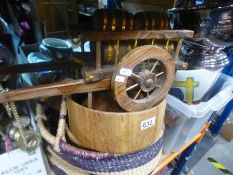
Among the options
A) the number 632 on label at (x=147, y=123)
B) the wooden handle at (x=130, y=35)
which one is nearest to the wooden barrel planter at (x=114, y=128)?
the number 632 on label at (x=147, y=123)

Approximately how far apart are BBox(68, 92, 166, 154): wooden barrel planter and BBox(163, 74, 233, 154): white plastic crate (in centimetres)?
20

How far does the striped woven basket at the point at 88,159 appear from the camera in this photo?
0.48m

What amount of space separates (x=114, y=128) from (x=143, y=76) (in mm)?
133

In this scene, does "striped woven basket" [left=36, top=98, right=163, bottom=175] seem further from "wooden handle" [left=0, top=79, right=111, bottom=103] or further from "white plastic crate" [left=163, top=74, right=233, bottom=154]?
"white plastic crate" [left=163, top=74, right=233, bottom=154]

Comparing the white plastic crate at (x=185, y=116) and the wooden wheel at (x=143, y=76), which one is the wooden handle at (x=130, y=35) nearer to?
the wooden wheel at (x=143, y=76)

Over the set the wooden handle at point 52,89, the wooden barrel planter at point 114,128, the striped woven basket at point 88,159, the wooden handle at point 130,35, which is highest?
the wooden handle at point 130,35

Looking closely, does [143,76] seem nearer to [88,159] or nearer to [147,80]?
[147,80]

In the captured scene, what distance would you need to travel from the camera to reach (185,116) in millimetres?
692

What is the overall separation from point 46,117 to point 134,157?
27 centimetres

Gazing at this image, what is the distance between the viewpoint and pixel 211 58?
717 millimetres

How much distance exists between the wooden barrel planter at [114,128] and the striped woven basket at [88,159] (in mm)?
20

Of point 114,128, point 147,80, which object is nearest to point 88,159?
point 114,128

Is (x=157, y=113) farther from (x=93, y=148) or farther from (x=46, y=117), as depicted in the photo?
(x=46, y=117)

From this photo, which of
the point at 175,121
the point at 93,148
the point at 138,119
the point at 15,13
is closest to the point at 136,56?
the point at 138,119
